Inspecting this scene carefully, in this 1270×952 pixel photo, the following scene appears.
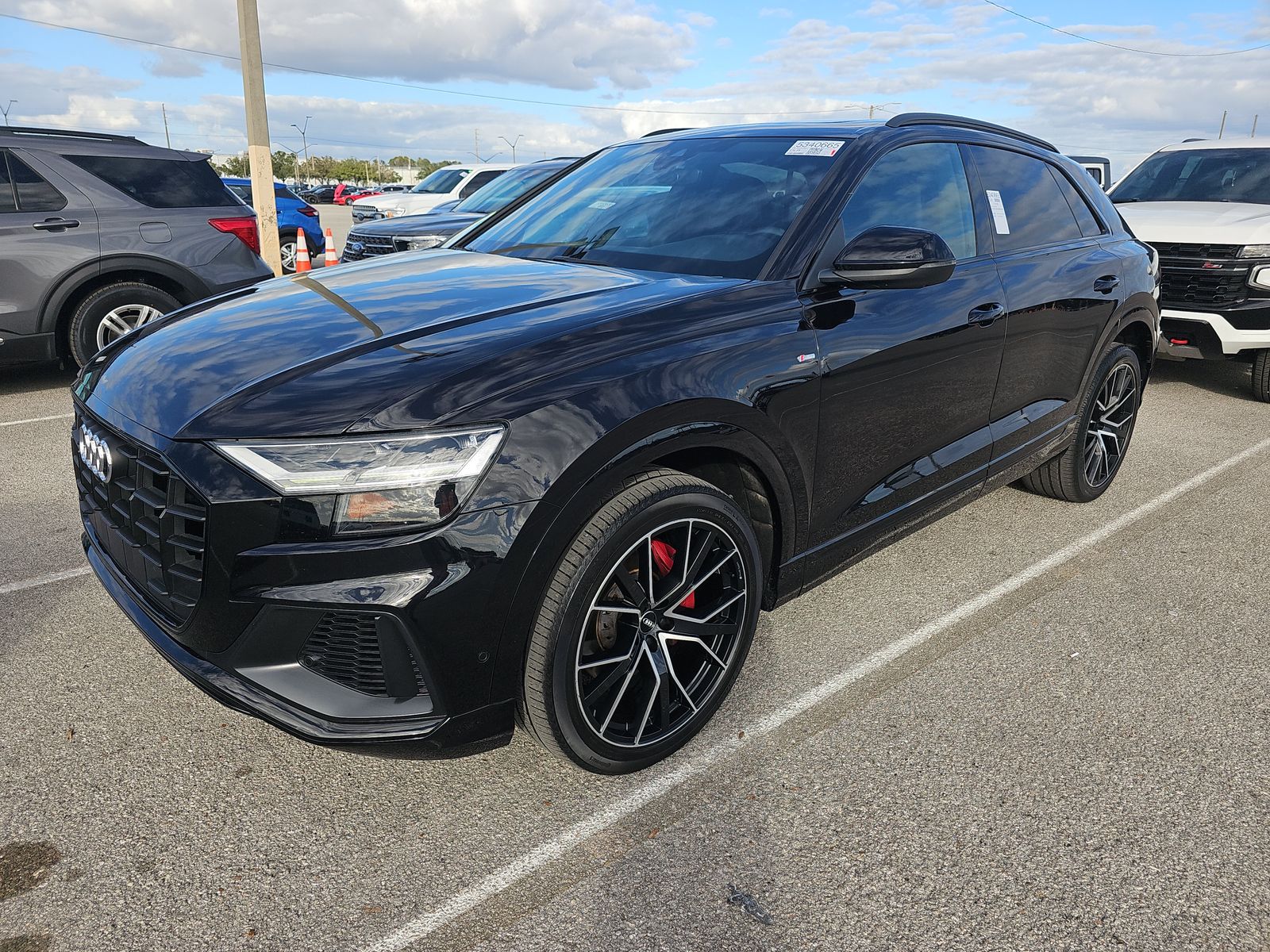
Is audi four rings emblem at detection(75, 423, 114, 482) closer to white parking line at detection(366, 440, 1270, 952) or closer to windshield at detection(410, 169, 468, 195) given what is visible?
white parking line at detection(366, 440, 1270, 952)

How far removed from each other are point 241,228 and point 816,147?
18.2 feet

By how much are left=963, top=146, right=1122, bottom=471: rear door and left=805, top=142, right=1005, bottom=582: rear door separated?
0.43 feet

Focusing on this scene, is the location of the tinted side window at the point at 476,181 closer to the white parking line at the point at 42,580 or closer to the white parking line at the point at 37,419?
the white parking line at the point at 37,419

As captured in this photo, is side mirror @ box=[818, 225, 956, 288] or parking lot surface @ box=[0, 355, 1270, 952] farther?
side mirror @ box=[818, 225, 956, 288]

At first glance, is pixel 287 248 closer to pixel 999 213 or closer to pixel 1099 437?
pixel 1099 437

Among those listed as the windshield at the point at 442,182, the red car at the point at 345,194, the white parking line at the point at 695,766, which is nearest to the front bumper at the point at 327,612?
the white parking line at the point at 695,766

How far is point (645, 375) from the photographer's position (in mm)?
2350

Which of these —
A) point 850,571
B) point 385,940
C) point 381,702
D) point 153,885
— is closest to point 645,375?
point 381,702

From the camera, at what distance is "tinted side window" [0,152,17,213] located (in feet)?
21.1

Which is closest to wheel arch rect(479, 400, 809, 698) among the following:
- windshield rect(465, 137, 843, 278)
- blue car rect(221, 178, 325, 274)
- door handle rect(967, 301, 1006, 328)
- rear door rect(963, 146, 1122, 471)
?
windshield rect(465, 137, 843, 278)

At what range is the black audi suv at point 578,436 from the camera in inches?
80.2

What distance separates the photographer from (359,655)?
2.07m

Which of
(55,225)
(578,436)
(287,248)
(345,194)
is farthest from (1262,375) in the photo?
(345,194)

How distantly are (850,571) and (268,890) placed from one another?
261 centimetres
